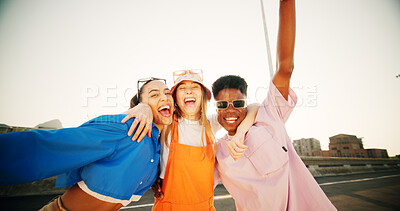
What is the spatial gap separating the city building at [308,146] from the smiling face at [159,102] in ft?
155

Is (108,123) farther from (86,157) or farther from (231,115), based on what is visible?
(231,115)

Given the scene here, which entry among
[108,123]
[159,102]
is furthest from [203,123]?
[108,123]

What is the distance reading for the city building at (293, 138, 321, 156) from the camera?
1587 inches

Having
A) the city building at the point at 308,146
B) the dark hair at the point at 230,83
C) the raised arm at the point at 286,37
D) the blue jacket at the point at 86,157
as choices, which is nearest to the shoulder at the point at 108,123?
the blue jacket at the point at 86,157

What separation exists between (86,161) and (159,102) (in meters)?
1.13

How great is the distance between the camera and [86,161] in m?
1.11

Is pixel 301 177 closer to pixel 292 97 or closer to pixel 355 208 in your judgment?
pixel 292 97

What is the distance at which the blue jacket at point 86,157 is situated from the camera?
0.86 metres

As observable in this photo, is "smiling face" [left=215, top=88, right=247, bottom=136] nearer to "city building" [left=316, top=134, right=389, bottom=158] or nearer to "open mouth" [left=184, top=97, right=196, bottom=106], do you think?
"open mouth" [left=184, top=97, right=196, bottom=106]

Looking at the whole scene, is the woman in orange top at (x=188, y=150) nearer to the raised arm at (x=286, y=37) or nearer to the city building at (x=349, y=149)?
the raised arm at (x=286, y=37)

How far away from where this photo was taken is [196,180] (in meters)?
1.98

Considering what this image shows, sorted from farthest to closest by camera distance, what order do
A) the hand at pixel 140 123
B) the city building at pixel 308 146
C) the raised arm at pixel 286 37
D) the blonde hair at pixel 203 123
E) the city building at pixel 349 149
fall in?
the city building at pixel 308 146
the city building at pixel 349 149
the blonde hair at pixel 203 123
the raised arm at pixel 286 37
the hand at pixel 140 123

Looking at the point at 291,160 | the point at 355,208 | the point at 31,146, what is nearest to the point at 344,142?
the point at 355,208

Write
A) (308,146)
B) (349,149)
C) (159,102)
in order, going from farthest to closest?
1. (308,146)
2. (349,149)
3. (159,102)
